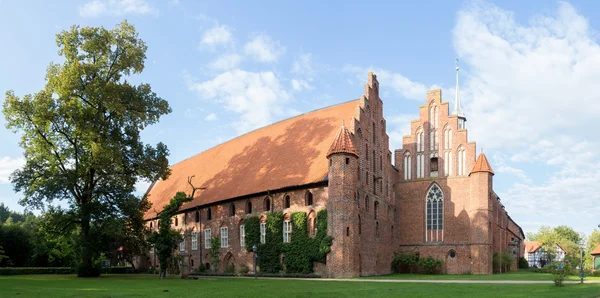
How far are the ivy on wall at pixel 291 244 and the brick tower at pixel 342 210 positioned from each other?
2.28 feet

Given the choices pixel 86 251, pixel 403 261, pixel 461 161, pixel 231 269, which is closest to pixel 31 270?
pixel 86 251

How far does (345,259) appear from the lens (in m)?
36.3

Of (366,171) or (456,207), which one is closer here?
(366,171)

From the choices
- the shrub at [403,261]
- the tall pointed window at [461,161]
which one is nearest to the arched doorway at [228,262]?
the shrub at [403,261]

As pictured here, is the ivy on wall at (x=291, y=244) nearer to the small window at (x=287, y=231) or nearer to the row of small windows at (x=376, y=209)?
the small window at (x=287, y=231)

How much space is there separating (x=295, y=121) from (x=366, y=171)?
983 centimetres

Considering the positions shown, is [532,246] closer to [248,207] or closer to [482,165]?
[482,165]

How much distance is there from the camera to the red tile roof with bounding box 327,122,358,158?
3716cm

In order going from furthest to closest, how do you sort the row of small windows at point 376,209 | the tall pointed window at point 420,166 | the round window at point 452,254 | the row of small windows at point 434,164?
1. the tall pointed window at point 420,166
2. the row of small windows at point 434,164
3. the round window at point 452,254
4. the row of small windows at point 376,209

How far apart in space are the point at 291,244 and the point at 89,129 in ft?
53.0

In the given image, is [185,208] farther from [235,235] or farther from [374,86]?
[374,86]

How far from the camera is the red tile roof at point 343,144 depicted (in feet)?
122

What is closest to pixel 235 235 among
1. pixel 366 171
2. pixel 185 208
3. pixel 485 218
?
pixel 185 208

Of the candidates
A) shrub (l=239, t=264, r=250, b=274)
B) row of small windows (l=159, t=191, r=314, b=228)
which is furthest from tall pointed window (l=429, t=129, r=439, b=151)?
shrub (l=239, t=264, r=250, b=274)
